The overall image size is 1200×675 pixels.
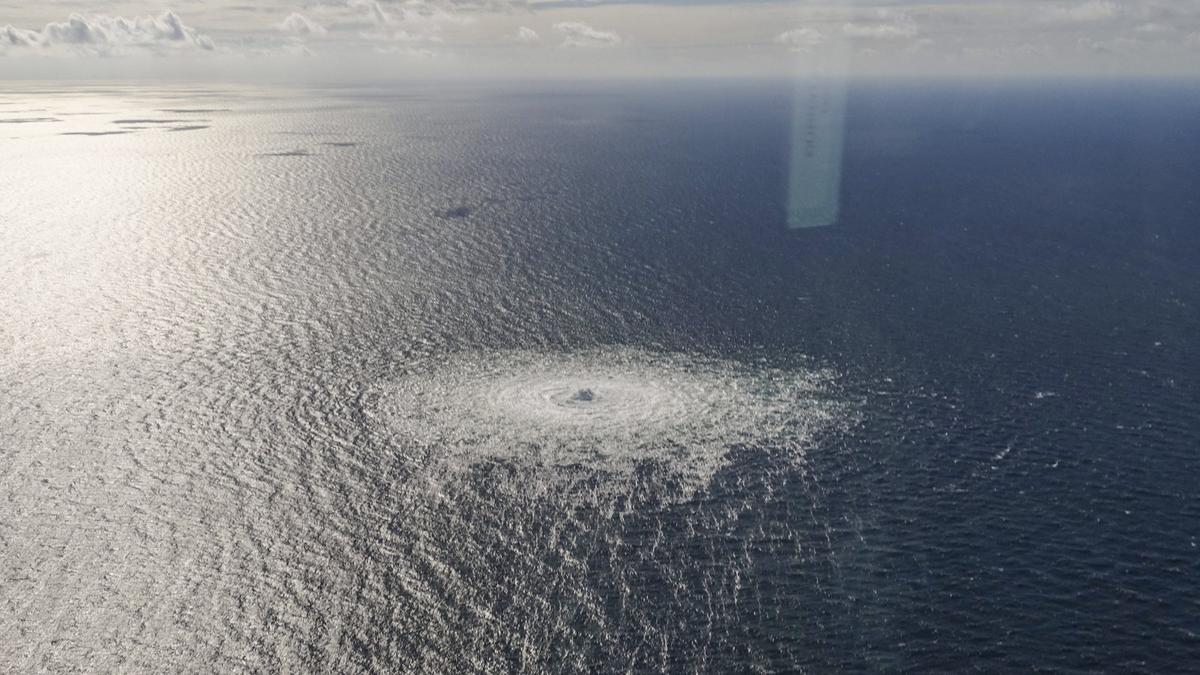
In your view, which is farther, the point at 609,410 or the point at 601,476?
the point at 609,410

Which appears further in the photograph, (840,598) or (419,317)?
(419,317)

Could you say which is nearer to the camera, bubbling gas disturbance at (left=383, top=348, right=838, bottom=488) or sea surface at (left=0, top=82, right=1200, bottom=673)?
sea surface at (left=0, top=82, right=1200, bottom=673)

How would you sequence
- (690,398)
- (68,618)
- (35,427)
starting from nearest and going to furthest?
(68,618), (35,427), (690,398)

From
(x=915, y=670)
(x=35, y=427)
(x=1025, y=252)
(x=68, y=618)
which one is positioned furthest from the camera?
(x=1025, y=252)

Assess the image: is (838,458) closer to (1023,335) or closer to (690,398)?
(690,398)

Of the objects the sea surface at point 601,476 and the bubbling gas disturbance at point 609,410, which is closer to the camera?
the sea surface at point 601,476

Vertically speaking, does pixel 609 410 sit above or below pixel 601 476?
above

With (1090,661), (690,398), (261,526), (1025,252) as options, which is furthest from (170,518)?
(1025,252)

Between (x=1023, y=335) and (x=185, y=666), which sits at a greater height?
(x=1023, y=335)
